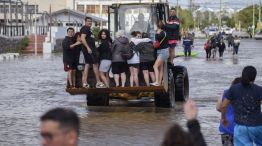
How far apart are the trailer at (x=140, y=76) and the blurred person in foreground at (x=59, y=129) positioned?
13192mm

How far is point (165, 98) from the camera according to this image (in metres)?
18.7

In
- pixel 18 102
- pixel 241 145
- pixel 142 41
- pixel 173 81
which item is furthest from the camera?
pixel 18 102

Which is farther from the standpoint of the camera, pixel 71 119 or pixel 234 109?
pixel 234 109

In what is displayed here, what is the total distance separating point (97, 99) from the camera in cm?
1928

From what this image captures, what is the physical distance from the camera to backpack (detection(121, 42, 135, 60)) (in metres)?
18.1

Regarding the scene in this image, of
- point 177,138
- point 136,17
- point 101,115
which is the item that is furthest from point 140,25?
point 177,138

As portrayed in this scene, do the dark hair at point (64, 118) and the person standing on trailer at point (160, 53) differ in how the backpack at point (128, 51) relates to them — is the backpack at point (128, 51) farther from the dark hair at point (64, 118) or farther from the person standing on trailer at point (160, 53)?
the dark hair at point (64, 118)

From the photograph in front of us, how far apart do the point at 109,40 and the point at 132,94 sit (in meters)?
1.37

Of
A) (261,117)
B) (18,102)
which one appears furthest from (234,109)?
(18,102)

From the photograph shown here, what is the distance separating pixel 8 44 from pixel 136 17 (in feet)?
126

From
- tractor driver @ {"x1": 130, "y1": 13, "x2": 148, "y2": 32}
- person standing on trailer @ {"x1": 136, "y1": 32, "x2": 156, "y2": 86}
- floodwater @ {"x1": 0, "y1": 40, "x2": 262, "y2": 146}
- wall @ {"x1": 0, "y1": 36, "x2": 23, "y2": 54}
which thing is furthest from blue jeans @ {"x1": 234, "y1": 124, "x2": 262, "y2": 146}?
wall @ {"x1": 0, "y1": 36, "x2": 23, "y2": 54}

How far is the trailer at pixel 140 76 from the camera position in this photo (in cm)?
1822

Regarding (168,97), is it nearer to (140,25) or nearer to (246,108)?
(140,25)

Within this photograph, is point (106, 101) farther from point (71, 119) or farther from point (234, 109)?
point (71, 119)
